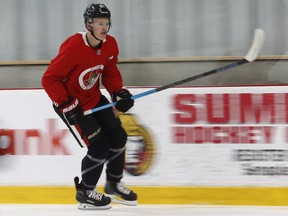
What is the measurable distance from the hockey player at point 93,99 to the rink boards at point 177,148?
369 mm

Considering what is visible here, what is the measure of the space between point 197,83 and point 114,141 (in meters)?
0.86

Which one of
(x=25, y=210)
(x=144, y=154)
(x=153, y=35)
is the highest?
(x=153, y=35)

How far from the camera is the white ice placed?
396 centimetres

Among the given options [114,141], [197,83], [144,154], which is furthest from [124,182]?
[197,83]

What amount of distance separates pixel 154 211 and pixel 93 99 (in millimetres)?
743

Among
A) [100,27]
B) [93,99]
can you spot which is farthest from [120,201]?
[100,27]

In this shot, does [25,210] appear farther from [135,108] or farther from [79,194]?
[135,108]

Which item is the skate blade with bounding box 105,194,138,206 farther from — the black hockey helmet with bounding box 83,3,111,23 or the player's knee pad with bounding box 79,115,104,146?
the black hockey helmet with bounding box 83,3,111,23

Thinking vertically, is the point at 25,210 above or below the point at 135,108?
below

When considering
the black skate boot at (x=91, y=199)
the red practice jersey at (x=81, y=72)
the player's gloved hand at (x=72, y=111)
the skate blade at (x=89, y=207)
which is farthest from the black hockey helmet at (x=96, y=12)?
the skate blade at (x=89, y=207)

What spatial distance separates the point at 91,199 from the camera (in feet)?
12.8

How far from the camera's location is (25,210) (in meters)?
4.18

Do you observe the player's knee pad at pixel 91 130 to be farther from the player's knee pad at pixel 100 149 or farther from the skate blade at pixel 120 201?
the skate blade at pixel 120 201

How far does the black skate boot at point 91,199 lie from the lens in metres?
3.90
